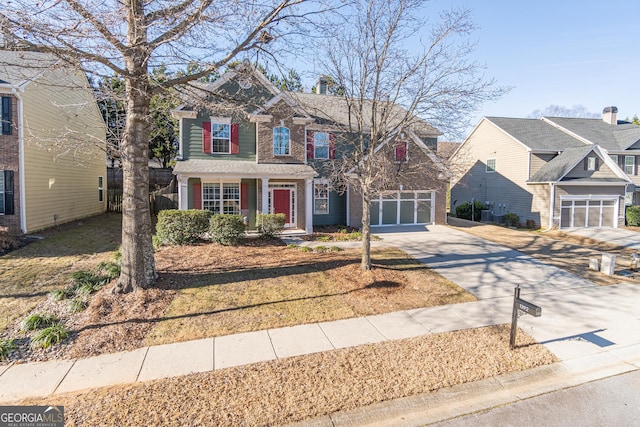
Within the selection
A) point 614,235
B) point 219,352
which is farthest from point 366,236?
point 614,235

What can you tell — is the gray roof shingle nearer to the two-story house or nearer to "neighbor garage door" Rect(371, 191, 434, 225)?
the two-story house

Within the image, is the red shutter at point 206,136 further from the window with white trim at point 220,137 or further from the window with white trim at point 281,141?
the window with white trim at point 281,141

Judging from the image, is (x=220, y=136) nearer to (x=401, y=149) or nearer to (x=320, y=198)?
(x=320, y=198)

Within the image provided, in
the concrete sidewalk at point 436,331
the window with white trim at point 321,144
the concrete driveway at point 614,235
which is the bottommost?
the concrete sidewalk at point 436,331

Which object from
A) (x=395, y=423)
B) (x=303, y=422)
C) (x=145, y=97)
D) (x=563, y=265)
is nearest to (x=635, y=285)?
(x=563, y=265)

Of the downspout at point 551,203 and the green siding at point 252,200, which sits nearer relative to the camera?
the green siding at point 252,200

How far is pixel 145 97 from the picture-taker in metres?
7.34

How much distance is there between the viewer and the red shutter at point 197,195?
50.1ft

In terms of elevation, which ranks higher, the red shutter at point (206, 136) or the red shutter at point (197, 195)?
the red shutter at point (206, 136)

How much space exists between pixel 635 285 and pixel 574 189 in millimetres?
12842

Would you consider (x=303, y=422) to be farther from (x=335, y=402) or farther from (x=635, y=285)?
(x=635, y=285)

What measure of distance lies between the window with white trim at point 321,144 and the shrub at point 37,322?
13155 mm

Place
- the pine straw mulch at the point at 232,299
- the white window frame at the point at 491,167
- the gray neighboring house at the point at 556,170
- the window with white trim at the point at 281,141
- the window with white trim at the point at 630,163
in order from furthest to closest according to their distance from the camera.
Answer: the white window frame at the point at 491,167, the window with white trim at the point at 630,163, the gray neighboring house at the point at 556,170, the window with white trim at the point at 281,141, the pine straw mulch at the point at 232,299

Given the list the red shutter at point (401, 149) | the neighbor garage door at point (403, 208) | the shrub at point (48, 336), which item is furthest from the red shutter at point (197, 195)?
the shrub at point (48, 336)
